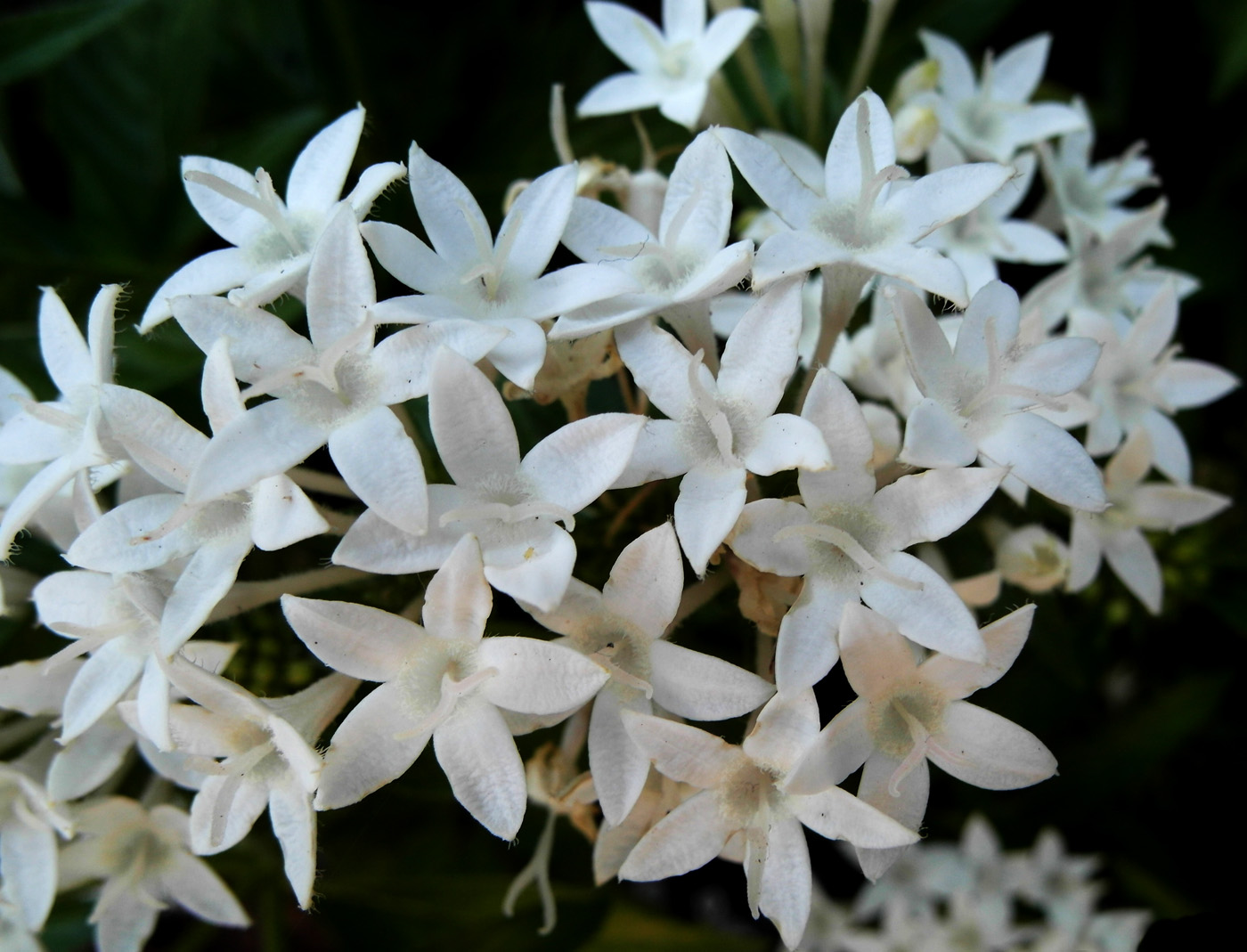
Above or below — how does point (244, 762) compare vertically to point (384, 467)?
below

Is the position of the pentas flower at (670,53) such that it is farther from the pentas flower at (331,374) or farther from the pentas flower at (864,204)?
the pentas flower at (331,374)

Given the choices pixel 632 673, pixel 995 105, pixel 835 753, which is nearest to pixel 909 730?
pixel 835 753

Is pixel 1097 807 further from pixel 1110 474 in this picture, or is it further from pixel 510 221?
pixel 510 221

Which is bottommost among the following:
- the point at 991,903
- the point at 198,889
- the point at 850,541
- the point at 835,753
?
the point at 991,903

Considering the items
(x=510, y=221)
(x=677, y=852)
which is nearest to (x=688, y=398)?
(x=510, y=221)

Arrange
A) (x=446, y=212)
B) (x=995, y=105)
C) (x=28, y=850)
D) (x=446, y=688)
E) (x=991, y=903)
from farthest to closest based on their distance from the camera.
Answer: (x=991, y=903) → (x=995, y=105) → (x=28, y=850) → (x=446, y=212) → (x=446, y=688)

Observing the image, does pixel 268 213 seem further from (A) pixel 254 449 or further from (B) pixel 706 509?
(B) pixel 706 509
